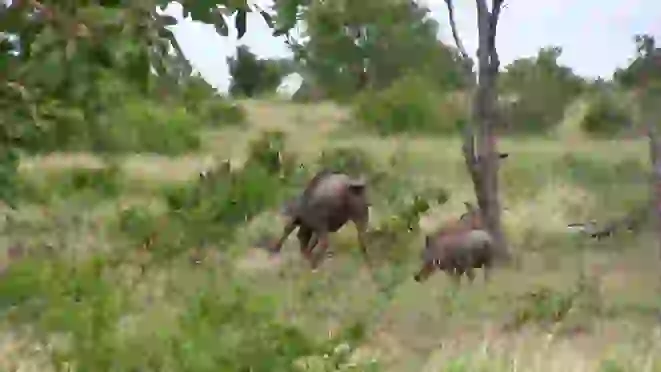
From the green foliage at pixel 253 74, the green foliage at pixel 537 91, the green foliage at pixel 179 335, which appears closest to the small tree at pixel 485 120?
the green foliage at pixel 179 335

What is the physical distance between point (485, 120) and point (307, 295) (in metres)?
4.32

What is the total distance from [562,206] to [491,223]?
5.62 metres

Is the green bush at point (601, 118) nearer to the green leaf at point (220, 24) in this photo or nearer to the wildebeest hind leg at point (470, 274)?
the wildebeest hind leg at point (470, 274)

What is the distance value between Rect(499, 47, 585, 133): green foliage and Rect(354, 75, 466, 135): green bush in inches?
88.5

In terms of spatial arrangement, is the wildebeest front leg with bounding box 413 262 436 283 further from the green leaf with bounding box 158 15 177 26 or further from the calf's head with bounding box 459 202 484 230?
the green leaf with bounding box 158 15 177 26

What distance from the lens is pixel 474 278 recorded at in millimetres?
11750

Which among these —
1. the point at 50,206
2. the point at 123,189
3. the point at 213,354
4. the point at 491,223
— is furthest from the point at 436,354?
the point at 123,189

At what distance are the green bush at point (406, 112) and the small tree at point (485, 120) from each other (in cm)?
2241

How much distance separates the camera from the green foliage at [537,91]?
140 ft

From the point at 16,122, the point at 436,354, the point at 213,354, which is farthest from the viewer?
the point at 436,354

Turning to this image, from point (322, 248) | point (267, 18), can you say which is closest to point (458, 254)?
point (322, 248)

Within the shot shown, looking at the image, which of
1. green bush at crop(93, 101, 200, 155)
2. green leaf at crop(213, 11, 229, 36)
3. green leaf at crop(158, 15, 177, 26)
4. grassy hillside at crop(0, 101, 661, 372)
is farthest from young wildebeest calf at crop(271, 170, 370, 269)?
green bush at crop(93, 101, 200, 155)

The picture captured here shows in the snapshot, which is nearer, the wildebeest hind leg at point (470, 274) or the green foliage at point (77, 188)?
the wildebeest hind leg at point (470, 274)

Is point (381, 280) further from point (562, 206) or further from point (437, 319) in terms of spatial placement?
point (562, 206)
